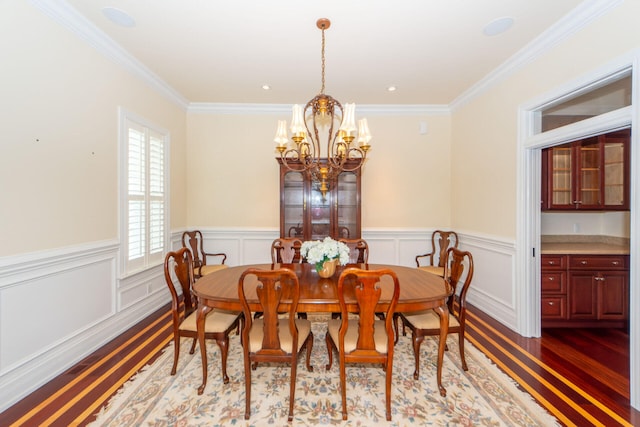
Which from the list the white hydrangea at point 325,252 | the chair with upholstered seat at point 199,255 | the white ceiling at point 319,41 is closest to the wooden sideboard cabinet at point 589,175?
the white ceiling at point 319,41

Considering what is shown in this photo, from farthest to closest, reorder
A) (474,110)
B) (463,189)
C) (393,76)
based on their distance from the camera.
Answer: (463,189)
(474,110)
(393,76)

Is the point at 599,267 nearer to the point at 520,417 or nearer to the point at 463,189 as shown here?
the point at 463,189

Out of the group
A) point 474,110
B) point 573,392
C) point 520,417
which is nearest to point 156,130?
point 474,110

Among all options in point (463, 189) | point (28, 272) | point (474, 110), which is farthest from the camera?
point (463, 189)

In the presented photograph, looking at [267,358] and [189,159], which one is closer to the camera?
[267,358]

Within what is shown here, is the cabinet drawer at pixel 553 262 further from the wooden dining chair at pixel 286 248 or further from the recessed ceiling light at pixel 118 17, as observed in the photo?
the recessed ceiling light at pixel 118 17

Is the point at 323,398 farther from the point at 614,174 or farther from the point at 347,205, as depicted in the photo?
the point at 614,174

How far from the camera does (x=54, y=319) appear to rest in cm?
227

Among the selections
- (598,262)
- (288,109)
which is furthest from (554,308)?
(288,109)

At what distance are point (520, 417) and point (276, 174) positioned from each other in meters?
3.85

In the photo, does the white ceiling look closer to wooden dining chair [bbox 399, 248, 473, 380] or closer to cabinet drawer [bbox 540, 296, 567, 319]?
wooden dining chair [bbox 399, 248, 473, 380]

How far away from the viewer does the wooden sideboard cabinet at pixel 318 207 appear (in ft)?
13.9

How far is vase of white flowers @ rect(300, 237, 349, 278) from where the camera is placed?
2324 millimetres

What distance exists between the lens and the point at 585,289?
3100 millimetres
